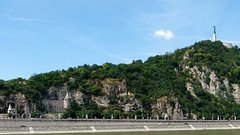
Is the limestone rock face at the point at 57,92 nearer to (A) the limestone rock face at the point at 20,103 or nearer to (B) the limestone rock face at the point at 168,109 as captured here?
(A) the limestone rock face at the point at 20,103

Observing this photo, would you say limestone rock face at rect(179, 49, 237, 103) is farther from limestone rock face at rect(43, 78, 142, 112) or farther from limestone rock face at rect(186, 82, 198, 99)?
limestone rock face at rect(43, 78, 142, 112)

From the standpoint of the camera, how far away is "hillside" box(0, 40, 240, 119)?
10275 cm

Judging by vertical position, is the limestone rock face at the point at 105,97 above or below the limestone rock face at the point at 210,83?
below

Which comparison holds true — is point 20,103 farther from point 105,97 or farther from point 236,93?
point 236,93


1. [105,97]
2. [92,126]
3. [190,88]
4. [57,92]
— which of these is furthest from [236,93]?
[92,126]

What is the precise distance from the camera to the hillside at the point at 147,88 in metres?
103

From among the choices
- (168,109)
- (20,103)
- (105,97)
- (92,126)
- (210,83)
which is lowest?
(92,126)

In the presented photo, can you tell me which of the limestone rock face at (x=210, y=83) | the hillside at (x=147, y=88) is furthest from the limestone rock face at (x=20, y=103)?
the limestone rock face at (x=210, y=83)

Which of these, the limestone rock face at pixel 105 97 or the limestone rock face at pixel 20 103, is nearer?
the limestone rock face at pixel 20 103

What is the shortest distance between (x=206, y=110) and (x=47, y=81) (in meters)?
53.5

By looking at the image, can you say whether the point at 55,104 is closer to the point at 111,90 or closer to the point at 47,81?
the point at 47,81

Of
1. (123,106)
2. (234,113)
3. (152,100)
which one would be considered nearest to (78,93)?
(123,106)

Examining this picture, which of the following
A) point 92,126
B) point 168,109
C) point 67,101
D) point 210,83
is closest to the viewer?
point 92,126

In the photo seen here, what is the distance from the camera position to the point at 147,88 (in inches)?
4870
